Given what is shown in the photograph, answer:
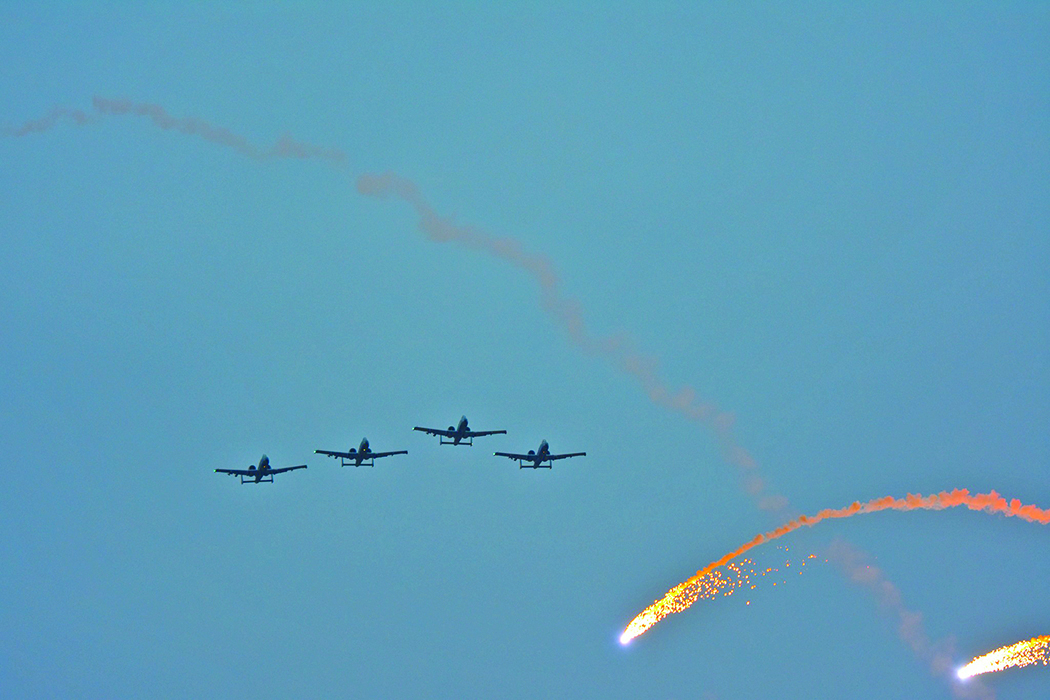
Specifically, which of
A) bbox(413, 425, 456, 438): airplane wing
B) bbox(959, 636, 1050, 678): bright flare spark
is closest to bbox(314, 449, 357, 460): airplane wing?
bbox(413, 425, 456, 438): airplane wing

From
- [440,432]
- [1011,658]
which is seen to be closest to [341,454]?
[440,432]

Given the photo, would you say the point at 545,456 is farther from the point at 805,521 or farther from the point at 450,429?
the point at 805,521

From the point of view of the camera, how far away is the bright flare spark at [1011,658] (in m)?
164

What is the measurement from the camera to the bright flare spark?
164000mm

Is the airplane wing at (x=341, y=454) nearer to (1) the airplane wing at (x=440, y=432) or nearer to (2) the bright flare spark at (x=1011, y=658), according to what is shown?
(1) the airplane wing at (x=440, y=432)

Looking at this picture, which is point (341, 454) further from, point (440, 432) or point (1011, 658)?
point (1011, 658)

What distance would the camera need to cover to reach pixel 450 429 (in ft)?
621

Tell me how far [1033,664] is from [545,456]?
54.3m

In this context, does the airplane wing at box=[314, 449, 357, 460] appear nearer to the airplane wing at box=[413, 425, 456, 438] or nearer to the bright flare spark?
the airplane wing at box=[413, 425, 456, 438]

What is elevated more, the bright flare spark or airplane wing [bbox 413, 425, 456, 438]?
airplane wing [bbox 413, 425, 456, 438]

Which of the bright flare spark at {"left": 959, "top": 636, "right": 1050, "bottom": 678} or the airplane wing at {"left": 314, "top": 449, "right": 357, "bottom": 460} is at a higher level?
the airplane wing at {"left": 314, "top": 449, "right": 357, "bottom": 460}

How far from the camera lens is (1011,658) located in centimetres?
16675

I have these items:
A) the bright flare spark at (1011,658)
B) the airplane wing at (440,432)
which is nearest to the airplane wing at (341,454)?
the airplane wing at (440,432)

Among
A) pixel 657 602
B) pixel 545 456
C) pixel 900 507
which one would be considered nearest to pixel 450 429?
pixel 545 456
